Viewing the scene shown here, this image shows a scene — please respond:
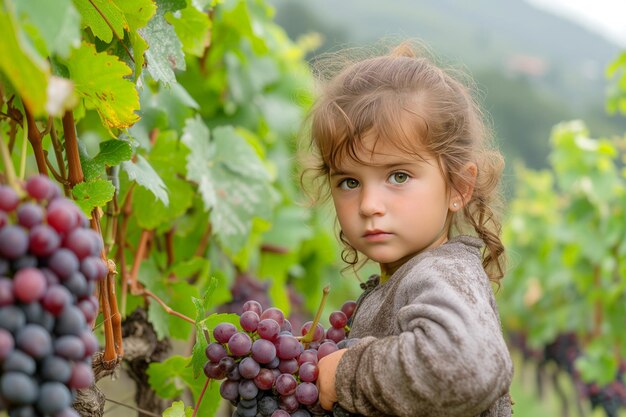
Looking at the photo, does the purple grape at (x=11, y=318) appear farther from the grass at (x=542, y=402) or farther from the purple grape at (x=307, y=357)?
the grass at (x=542, y=402)

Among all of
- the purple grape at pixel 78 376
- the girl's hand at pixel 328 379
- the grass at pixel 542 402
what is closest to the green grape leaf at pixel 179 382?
the girl's hand at pixel 328 379

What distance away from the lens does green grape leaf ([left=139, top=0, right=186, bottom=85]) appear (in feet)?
4.60

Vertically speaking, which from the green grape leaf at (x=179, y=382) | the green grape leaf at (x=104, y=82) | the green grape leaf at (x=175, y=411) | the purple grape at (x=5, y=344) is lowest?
the green grape leaf at (x=175, y=411)

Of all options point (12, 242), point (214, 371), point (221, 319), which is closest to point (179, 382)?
point (221, 319)

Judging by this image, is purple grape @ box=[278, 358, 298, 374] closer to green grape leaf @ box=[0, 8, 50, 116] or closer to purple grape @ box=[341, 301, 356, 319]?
purple grape @ box=[341, 301, 356, 319]

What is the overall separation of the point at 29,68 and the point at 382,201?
2.60ft

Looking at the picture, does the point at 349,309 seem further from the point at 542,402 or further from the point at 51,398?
the point at 542,402

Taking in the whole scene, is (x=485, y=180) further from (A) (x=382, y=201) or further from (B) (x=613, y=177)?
(B) (x=613, y=177)

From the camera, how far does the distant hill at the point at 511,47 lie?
35.6 m

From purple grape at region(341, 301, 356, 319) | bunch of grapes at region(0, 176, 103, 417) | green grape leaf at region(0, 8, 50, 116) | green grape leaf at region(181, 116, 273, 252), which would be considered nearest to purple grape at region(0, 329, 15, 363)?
bunch of grapes at region(0, 176, 103, 417)

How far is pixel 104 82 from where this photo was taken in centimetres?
121

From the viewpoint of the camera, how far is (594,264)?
17.9ft

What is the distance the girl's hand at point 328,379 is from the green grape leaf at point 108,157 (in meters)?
0.47

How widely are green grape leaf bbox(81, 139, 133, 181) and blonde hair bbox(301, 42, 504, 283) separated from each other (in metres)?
Answer: 0.40
